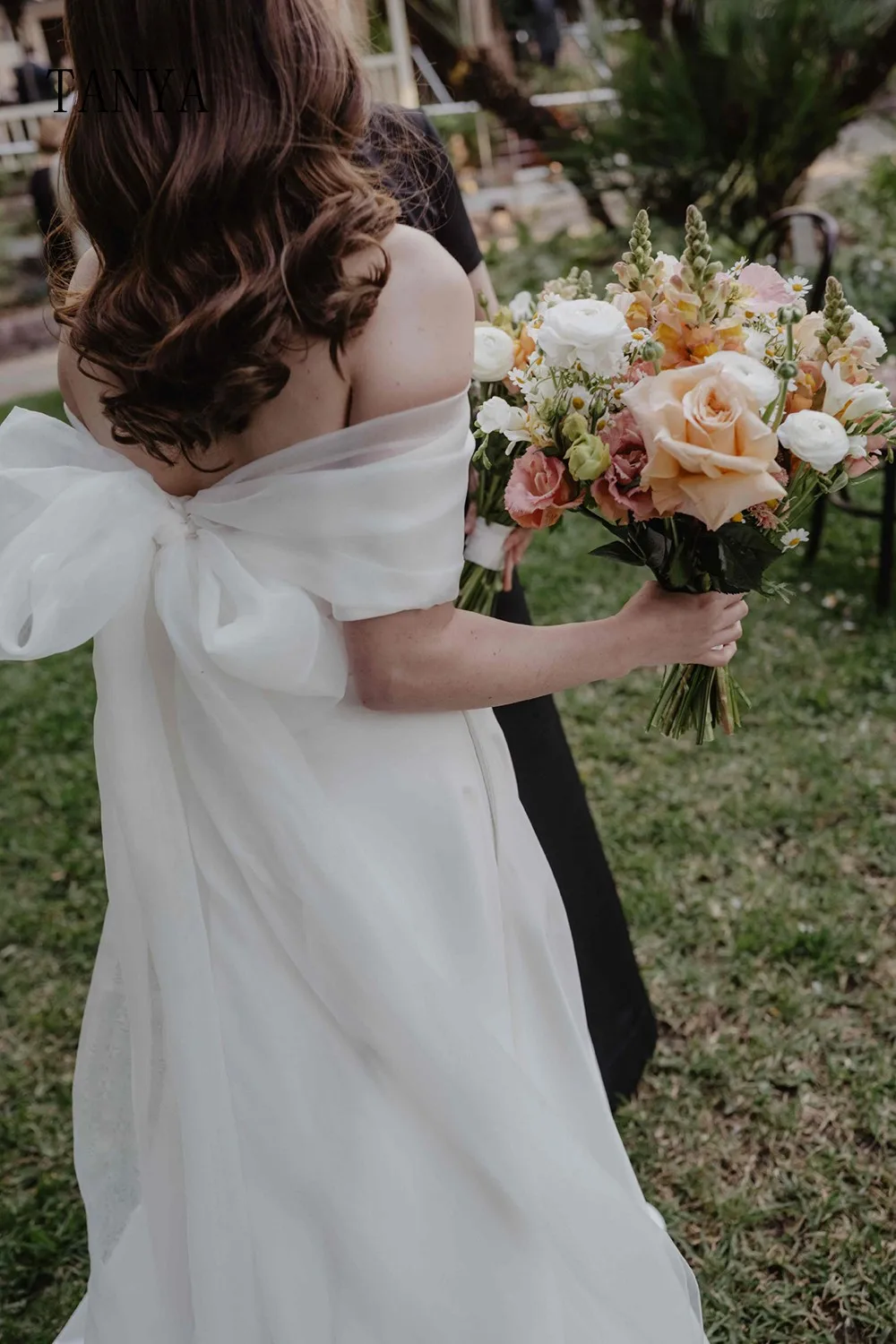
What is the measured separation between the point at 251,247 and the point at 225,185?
0.20ft

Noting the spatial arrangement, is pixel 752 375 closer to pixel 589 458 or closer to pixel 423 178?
pixel 589 458

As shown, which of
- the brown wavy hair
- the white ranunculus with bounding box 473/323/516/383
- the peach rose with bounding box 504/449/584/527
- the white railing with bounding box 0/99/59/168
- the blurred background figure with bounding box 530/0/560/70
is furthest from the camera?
the blurred background figure with bounding box 530/0/560/70

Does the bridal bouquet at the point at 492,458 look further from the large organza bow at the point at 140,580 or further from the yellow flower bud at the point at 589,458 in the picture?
the large organza bow at the point at 140,580

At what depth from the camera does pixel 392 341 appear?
1223 mm

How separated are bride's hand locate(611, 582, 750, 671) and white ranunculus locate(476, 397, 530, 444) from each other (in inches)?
10.5

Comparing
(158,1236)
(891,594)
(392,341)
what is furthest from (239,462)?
(891,594)

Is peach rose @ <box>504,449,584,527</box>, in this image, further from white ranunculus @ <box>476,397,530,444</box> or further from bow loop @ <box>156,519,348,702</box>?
bow loop @ <box>156,519,348,702</box>

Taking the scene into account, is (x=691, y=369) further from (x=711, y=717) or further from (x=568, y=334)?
(x=711, y=717)

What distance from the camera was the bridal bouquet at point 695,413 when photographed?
1.29 m

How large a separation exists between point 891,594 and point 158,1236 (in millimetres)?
3585

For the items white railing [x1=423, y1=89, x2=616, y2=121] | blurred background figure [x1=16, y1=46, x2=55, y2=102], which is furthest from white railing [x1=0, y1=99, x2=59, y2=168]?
white railing [x1=423, y1=89, x2=616, y2=121]

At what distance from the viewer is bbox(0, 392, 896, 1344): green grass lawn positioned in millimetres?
2178

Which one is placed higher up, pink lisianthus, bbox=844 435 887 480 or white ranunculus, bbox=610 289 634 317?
white ranunculus, bbox=610 289 634 317

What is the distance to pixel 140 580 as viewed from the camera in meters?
1.42
